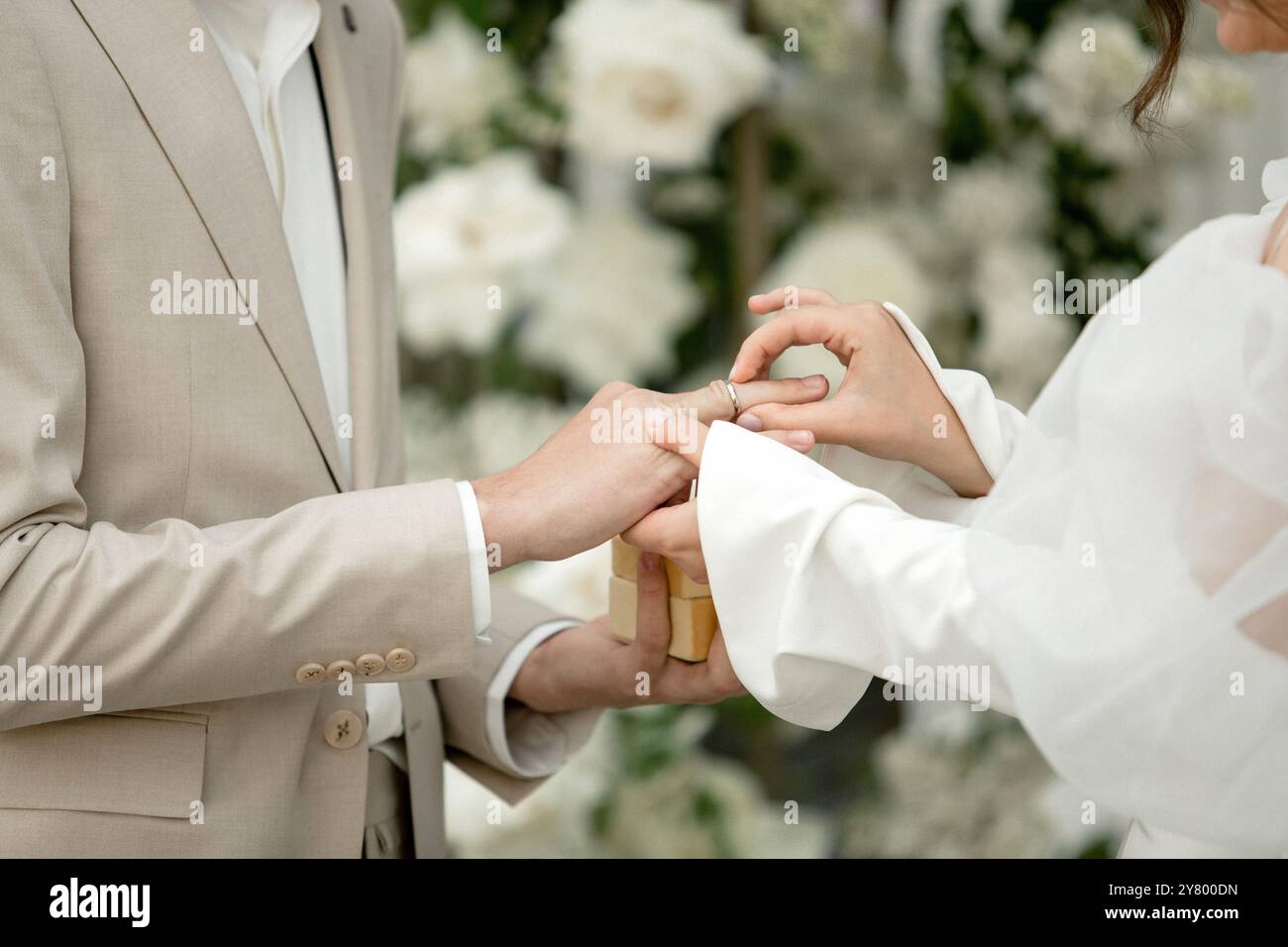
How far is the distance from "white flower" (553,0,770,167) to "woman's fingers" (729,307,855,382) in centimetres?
55

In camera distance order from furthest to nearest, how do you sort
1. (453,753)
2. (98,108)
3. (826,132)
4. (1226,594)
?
(826,132), (453,753), (98,108), (1226,594)

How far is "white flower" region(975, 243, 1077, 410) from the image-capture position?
1751mm

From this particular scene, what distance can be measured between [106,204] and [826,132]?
108 centimetres

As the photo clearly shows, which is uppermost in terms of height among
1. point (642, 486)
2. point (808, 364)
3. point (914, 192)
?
point (914, 192)

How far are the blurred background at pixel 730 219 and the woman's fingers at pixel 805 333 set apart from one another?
0.42 m

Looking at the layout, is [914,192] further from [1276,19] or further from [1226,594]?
[1226,594]

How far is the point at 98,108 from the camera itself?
39.9 inches

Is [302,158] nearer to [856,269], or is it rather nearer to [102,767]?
[102,767]

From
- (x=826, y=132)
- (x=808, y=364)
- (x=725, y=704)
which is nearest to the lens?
(x=808, y=364)

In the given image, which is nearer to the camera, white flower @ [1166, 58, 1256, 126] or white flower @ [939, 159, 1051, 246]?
white flower @ [1166, 58, 1256, 126]

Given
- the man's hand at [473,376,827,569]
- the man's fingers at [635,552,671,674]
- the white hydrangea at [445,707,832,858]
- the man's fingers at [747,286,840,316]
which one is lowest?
the white hydrangea at [445,707,832,858]

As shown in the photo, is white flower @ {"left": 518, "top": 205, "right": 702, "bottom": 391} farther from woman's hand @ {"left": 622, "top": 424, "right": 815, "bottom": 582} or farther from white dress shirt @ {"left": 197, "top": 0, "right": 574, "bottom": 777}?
woman's hand @ {"left": 622, "top": 424, "right": 815, "bottom": 582}

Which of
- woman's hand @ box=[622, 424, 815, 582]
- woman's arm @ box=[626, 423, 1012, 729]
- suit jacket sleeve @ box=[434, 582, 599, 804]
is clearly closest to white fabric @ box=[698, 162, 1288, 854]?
woman's arm @ box=[626, 423, 1012, 729]

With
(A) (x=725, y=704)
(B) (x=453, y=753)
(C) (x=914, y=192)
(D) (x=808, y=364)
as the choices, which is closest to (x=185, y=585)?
(B) (x=453, y=753)
